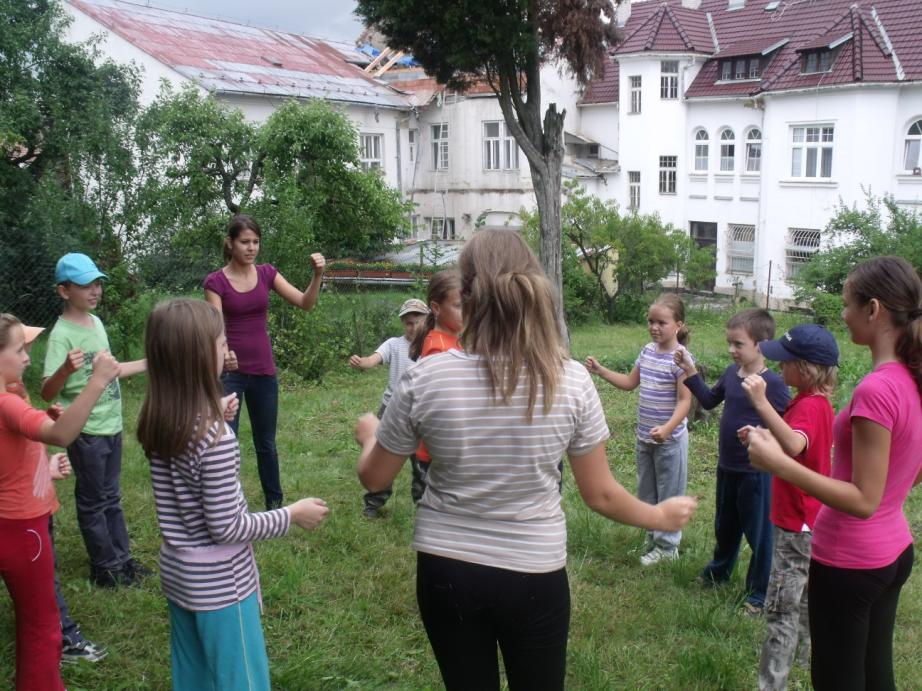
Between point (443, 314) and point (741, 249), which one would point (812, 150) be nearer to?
point (741, 249)

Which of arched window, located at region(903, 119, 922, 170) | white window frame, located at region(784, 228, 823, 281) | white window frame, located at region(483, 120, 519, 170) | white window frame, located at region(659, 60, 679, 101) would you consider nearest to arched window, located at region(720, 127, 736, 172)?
white window frame, located at region(659, 60, 679, 101)

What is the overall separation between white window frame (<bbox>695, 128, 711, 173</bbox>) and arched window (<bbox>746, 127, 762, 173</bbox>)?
168 cm

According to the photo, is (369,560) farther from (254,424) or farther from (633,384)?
(633,384)

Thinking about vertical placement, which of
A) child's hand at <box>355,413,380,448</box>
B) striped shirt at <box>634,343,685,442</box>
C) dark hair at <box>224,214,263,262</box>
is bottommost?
striped shirt at <box>634,343,685,442</box>

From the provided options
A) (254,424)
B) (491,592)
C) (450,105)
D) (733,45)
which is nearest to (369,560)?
(254,424)

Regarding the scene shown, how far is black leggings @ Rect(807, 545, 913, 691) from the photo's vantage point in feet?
8.46

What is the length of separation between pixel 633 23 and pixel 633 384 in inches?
1237

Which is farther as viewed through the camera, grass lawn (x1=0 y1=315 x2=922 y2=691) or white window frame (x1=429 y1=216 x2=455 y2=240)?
white window frame (x1=429 y1=216 x2=455 y2=240)

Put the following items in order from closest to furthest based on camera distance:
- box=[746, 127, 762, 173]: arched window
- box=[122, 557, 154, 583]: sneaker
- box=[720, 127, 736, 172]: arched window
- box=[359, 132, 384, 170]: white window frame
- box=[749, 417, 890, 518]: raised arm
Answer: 1. box=[749, 417, 890, 518]: raised arm
2. box=[122, 557, 154, 583]: sneaker
3. box=[359, 132, 384, 170]: white window frame
4. box=[746, 127, 762, 173]: arched window
5. box=[720, 127, 736, 172]: arched window

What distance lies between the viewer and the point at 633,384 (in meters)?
4.99

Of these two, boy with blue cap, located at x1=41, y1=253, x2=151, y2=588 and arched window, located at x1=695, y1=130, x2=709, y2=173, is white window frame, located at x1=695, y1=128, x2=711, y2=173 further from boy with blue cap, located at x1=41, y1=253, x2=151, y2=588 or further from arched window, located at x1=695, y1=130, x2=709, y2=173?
boy with blue cap, located at x1=41, y1=253, x2=151, y2=588

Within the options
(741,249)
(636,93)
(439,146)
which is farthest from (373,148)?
(741,249)

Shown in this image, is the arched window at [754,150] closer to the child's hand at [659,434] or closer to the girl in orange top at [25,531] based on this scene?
the child's hand at [659,434]

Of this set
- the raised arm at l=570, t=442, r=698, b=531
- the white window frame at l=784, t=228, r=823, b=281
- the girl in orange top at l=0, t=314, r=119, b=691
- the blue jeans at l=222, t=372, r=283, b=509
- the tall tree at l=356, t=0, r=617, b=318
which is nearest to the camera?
the raised arm at l=570, t=442, r=698, b=531
